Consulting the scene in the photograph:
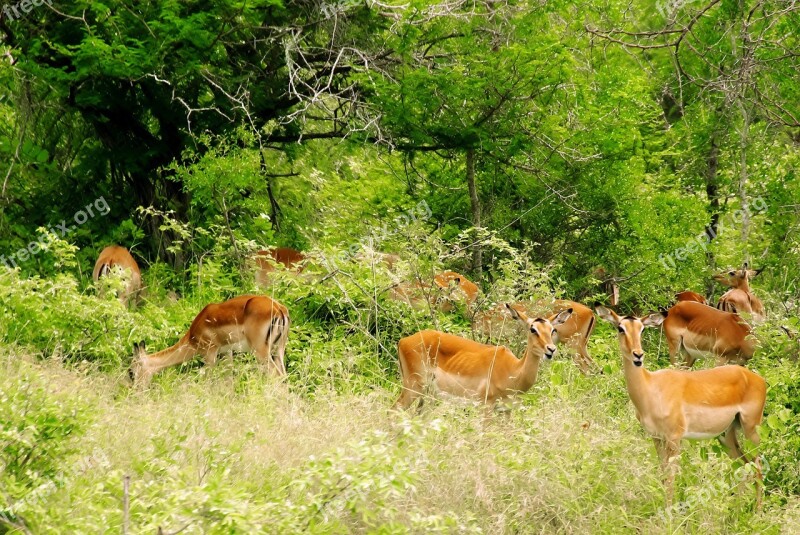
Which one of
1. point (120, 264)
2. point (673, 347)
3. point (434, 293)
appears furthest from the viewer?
point (120, 264)

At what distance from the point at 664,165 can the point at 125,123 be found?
8.17 m

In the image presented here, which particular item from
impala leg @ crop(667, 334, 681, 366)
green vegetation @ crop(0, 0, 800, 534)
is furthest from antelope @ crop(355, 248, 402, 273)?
impala leg @ crop(667, 334, 681, 366)

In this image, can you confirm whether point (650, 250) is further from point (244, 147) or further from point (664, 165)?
point (244, 147)

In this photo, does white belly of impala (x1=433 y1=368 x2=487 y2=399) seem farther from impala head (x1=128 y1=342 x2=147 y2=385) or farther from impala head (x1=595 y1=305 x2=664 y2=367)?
impala head (x1=128 y1=342 x2=147 y2=385)

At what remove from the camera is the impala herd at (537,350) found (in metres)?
8.30

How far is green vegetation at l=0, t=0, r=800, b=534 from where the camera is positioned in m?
7.56

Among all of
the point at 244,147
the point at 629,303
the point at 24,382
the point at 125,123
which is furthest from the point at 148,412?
the point at 629,303

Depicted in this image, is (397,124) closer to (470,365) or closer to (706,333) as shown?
(706,333)

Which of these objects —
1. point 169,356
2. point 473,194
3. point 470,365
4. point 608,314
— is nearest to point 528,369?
point 470,365

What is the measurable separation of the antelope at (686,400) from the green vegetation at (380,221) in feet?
0.71

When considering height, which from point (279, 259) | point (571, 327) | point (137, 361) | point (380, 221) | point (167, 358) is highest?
point (380, 221)

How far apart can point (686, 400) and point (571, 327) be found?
4745 mm

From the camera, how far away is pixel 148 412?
8.64 metres

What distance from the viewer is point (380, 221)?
14.4 m
